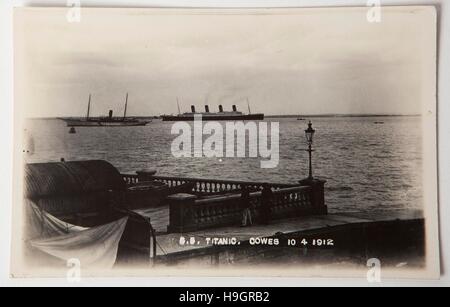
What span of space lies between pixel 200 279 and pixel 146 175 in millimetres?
357

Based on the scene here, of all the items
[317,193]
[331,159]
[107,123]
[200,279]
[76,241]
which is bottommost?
[200,279]

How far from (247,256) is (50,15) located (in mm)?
948

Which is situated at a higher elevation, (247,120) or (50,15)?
(50,15)

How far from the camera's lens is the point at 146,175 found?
1.77 meters

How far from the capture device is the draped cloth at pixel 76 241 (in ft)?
5.73

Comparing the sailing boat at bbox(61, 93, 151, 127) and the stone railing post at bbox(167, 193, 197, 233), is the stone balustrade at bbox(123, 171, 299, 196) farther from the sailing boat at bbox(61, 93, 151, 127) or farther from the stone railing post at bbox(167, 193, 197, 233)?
the sailing boat at bbox(61, 93, 151, 127)

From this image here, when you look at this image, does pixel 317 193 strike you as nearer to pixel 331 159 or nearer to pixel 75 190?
pixel 331 159

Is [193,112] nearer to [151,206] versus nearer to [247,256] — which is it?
[151,206]

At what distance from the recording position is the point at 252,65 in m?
1.76

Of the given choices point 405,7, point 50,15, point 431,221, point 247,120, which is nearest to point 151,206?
point 247,120

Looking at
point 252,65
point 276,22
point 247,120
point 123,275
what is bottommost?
point 123,275

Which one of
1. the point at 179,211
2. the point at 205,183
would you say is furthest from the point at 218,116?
the point at 179,211

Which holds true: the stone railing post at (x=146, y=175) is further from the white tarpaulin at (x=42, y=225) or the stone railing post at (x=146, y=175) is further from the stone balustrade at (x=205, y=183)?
the white tarpaulin at (x=42, y=225)

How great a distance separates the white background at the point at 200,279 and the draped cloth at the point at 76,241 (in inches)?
2.7
